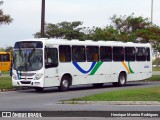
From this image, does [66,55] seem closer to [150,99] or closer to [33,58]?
[33,58]

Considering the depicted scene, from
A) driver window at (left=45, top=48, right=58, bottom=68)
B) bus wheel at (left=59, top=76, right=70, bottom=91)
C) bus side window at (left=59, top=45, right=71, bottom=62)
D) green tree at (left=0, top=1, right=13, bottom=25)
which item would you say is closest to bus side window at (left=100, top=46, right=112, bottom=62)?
bus side window at (left=59, top=45, right=71, bottom=62)

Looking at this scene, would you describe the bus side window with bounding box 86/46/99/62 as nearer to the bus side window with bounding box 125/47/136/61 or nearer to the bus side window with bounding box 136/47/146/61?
the bus side window with bounding box 125/47/136/61

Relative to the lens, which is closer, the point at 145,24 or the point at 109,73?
the point at 109,73

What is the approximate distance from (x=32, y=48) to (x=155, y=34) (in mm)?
19279

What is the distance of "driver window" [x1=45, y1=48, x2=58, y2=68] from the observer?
25719 mm

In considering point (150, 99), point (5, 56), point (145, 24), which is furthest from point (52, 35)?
point (150, 99)

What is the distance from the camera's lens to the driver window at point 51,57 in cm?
2572

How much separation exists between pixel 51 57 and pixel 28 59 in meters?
1.25

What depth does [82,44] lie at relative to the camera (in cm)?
2842

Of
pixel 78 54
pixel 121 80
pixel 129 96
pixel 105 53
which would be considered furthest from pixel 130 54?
pixel 129 96

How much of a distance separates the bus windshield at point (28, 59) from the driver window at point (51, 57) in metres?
0.34

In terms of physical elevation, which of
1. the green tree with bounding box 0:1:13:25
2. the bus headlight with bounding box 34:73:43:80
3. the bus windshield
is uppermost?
the green tree with bounding box 0:1:13:25

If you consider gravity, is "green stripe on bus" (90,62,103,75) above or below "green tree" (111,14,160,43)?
below

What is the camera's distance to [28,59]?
26.0 m
